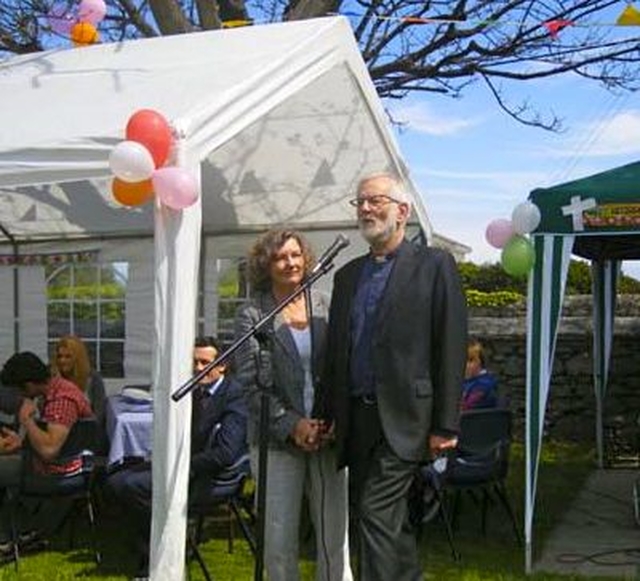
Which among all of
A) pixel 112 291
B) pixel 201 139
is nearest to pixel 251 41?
pixel 201 139

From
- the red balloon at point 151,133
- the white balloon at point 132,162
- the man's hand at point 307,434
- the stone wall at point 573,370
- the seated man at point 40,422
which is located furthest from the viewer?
the stone wall at point 573,370

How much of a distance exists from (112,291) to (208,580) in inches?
177

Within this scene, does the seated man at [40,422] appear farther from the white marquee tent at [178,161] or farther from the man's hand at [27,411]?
the white marquee tent at [178,161]

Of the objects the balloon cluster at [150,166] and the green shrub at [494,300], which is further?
the green shrub at [494,300]

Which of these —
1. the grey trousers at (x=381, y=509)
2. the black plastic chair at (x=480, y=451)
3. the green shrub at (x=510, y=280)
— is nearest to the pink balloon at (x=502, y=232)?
the black plastic chair at (x=480, y=451)

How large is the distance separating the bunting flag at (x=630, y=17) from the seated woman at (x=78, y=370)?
3.67m

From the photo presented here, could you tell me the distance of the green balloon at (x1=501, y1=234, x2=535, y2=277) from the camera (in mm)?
5184

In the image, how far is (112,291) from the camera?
351 inches

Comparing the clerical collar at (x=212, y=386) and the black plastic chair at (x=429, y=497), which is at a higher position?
the clerical collar at (x=212, y=386)

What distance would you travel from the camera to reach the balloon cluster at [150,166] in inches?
169

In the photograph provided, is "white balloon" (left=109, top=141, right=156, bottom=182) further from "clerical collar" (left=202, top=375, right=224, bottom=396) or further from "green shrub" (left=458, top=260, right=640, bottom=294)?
"green shrub" (left=458, top=260, right=640, bottom=294)

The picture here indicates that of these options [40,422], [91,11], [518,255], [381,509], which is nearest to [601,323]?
[518,255]

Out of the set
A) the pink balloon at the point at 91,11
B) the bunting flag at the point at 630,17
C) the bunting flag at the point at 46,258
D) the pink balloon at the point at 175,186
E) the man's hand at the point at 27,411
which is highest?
the pink balloon at the point at 91,11

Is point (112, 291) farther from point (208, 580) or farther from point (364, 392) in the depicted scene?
point (364, 392)
